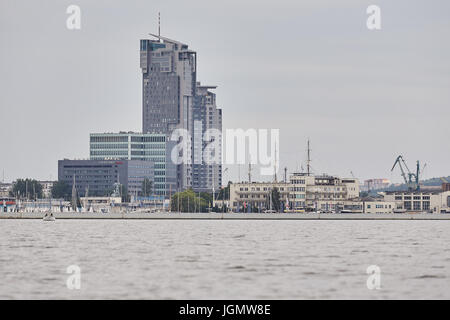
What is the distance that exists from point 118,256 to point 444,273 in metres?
28.0

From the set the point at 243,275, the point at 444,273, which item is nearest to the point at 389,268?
the point at 444,273

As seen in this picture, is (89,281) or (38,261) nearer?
(89,281)

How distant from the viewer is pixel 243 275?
221 ft

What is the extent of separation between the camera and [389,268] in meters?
74.2

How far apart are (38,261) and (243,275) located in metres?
19.8
